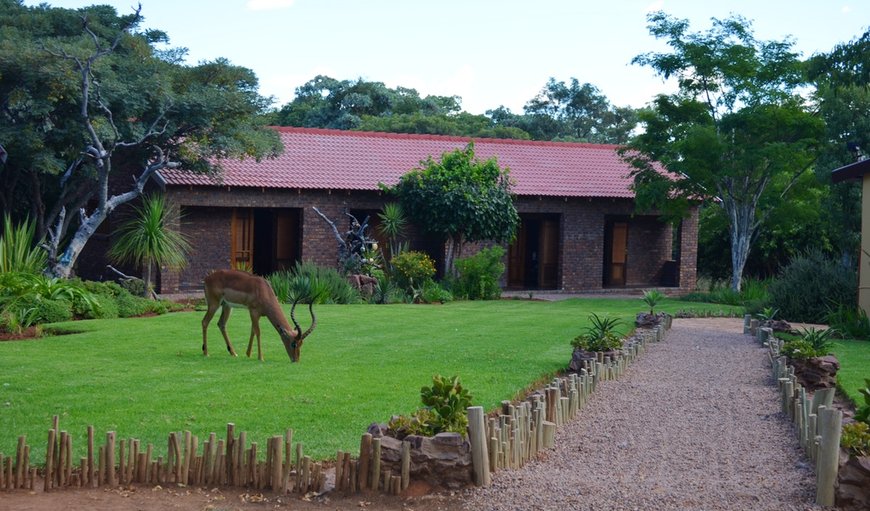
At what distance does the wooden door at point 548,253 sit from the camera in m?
31.1

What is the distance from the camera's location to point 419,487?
7309 millimetres

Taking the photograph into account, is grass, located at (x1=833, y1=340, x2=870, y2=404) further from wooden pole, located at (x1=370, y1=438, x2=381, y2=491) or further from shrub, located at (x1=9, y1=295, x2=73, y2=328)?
shrub, located at (x1=9, y1=295, x2=73, y2=328)

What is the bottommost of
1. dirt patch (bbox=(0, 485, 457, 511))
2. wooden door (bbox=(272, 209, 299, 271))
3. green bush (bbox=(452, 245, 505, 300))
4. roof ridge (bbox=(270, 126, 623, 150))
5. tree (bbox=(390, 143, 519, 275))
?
dirt patch (bbox=(0, 485, 457, 511))

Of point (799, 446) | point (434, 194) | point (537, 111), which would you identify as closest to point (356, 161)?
point (434, 194)

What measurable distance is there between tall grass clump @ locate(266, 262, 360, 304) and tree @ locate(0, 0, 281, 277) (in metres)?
3.02

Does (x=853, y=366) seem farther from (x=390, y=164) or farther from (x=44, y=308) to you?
(x=390, y=164)

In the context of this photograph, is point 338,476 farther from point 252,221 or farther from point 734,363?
point 252,221

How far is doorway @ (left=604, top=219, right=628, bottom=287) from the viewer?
32.0 meters

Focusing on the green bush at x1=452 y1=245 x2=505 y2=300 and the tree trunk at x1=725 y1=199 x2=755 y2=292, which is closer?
the green bush at x1=452 y1=245 x2=505 y2=300

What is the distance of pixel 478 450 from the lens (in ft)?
24.3

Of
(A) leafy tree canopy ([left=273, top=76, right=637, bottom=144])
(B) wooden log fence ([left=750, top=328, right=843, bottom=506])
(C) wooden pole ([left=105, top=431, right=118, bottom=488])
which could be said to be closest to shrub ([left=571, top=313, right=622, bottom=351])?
(B) wooden log fence ([left=750, top=328, right=843, bottom=506])

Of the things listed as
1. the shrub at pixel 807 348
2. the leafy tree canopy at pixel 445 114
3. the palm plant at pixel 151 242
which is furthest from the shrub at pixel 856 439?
the leafy tree canopy at pixel 445 114

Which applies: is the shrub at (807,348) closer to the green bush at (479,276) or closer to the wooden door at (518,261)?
the green bush at (479,276)

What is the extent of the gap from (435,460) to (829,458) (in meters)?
2.81
